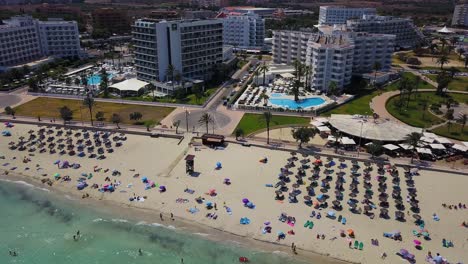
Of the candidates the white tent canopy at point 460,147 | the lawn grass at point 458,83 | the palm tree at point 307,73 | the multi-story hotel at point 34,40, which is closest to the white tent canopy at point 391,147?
Result: the white tent canopy at point 460,147

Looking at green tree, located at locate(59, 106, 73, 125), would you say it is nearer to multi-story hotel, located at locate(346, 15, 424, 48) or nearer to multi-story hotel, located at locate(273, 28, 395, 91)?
multi-story hotel, located at locate(273, 28, 395, 91)

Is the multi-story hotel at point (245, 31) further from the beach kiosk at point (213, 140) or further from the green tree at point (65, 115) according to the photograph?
the beach kiosk at point (213, 140)

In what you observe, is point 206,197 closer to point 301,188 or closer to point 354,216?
point 301,188

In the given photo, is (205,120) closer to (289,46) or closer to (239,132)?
(239,132)

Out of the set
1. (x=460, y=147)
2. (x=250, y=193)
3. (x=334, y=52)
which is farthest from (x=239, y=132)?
(x=334, y=52)

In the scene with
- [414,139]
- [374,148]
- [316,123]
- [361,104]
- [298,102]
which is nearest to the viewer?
[414,139]

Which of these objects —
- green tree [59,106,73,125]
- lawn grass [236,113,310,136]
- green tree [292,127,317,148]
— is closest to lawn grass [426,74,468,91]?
lawn grass [236,113,310,136]
